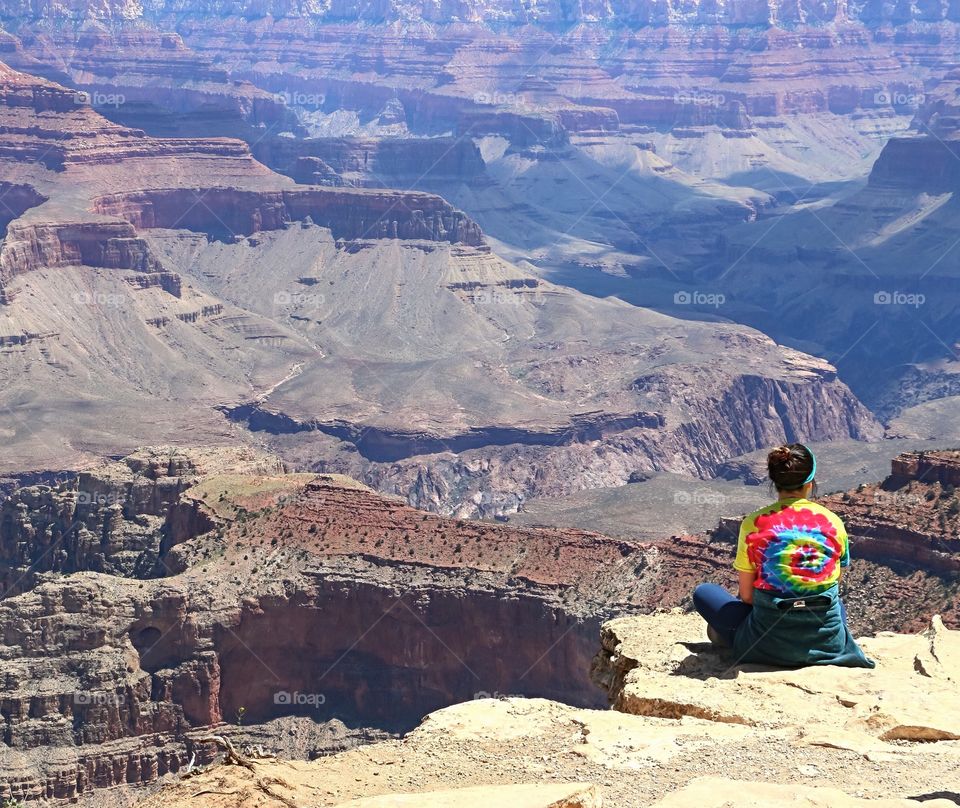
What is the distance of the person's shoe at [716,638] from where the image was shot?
1075 inches

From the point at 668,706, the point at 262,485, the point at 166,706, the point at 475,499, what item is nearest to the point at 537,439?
the point at 475,499

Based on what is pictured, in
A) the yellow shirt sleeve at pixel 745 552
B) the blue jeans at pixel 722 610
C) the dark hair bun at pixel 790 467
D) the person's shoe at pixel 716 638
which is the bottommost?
the person's shoe at pixel 716 638

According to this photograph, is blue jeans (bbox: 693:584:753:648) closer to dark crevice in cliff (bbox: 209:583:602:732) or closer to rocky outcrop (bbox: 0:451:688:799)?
rocky outcrop (bbox: 0:451:688:799)

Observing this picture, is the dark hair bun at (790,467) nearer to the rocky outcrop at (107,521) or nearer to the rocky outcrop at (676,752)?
the rocky outcrop at (676,752)

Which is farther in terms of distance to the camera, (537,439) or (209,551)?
(537,439)

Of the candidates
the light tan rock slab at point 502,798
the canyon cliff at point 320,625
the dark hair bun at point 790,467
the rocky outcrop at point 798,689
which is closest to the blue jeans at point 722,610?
the rocky outcrop at point 798,689

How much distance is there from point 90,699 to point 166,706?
118 inches

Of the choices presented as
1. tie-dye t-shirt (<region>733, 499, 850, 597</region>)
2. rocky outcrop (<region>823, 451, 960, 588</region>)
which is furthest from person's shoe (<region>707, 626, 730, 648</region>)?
rocky outcrop (<region>823, 451, 960, 588</region>)

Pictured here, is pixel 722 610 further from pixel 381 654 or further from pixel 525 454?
pixel 525 454

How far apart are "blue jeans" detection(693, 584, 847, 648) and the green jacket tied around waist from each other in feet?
0.53

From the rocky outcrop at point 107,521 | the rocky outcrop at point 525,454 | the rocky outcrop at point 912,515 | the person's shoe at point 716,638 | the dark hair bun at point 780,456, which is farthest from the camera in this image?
the rocky outcrop at point 525,454

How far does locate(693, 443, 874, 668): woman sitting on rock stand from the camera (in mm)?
26094

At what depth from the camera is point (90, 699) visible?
69875 mm

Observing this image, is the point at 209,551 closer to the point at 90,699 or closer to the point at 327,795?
the point at 90,699
